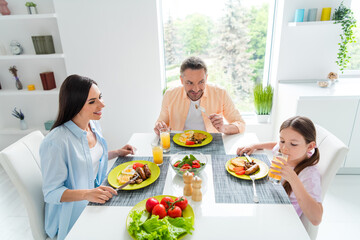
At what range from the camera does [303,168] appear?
1.29 meters

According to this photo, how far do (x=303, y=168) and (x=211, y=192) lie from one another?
51cm

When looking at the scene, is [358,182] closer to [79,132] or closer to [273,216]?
[273,216]

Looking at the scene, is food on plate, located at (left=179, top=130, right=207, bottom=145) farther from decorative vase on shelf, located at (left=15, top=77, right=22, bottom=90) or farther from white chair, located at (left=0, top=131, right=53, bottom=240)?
decorative vase on shelf, located at (left=15, top=77, right=22, bottom=90)

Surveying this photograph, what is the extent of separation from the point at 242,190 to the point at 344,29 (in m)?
2.30

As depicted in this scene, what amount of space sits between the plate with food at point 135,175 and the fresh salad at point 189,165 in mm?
120

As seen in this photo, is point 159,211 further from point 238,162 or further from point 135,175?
point 238,162

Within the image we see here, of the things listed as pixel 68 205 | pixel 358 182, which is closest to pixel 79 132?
pixel 68 205

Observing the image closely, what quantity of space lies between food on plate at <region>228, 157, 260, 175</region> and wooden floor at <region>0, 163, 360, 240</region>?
3.54 feet

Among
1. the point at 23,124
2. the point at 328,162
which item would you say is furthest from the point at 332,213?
the point at 23,124

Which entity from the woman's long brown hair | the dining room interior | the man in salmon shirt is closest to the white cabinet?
the dining room interior

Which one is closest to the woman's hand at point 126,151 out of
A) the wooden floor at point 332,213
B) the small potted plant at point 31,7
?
the wooden floor at point 332,213

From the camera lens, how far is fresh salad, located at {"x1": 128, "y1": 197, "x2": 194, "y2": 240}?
0.91 metres

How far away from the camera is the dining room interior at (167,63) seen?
8.00 feet

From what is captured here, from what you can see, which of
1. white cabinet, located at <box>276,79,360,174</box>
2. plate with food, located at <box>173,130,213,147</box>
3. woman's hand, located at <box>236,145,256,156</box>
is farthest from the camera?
white cabinet, located at <box>276,79,360,174</box>
